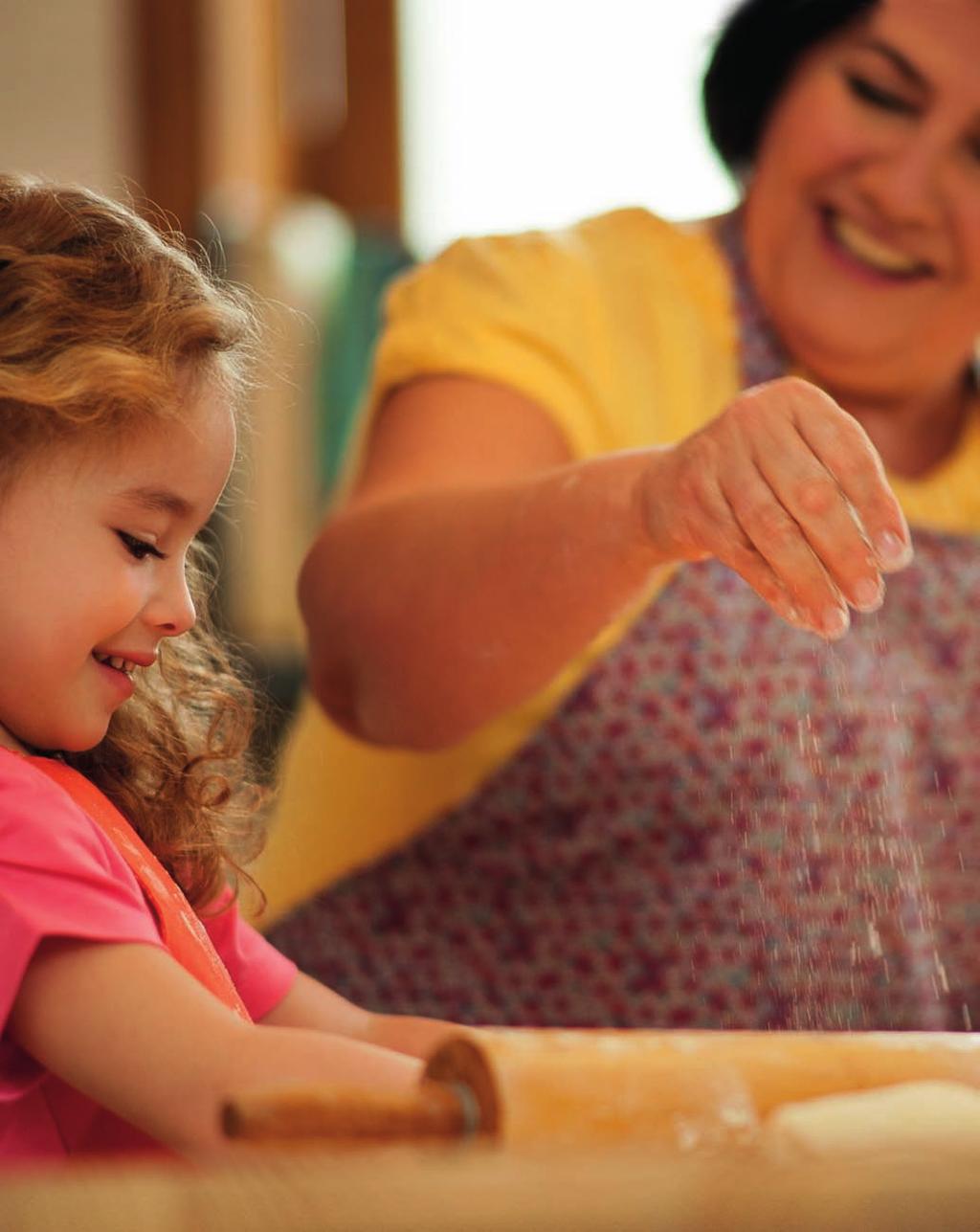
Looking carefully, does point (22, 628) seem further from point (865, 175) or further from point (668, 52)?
point (668, 52)

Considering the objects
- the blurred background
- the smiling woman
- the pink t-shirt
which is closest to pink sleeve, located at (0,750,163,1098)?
the pink t-shirt

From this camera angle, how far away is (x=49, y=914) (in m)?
0.59

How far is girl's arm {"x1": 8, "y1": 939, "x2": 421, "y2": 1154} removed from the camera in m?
0.58

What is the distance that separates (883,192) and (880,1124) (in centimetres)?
82

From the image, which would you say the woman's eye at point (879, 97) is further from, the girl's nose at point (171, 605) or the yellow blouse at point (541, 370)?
the girl's nose at point (171, 605)

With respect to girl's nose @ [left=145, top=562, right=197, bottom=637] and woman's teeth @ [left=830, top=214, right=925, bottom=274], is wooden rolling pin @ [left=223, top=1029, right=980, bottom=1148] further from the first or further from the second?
woman's teeth @ [left=830, top=214, right=925, bottom=274]

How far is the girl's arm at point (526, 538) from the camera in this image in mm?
708

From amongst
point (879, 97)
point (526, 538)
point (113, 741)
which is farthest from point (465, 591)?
point (879, 97)

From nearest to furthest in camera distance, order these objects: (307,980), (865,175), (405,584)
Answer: (307,980) < (405,584) < (865,175)

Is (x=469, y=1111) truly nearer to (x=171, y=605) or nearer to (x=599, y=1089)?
(x=599, y=1089)

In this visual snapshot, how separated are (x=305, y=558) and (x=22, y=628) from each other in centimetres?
42

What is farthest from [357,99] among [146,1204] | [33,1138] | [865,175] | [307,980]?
[146,1204]

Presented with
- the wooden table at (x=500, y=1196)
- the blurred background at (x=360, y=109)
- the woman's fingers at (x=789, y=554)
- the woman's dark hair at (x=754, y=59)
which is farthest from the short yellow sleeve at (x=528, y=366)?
the blurred background at (x=360, y=109)

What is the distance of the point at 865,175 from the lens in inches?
47.4
